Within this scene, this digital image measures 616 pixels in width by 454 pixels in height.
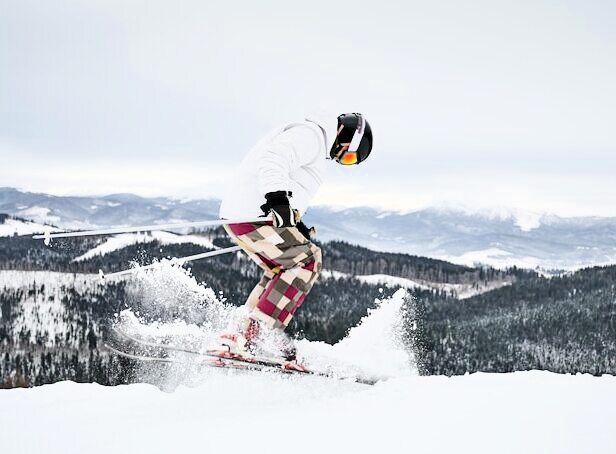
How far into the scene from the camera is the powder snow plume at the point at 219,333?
5049mm

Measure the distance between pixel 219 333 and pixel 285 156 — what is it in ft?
6.21

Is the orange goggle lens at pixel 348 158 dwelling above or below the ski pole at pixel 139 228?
above

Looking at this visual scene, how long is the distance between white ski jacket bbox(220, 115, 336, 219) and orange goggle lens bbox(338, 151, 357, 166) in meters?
0.25

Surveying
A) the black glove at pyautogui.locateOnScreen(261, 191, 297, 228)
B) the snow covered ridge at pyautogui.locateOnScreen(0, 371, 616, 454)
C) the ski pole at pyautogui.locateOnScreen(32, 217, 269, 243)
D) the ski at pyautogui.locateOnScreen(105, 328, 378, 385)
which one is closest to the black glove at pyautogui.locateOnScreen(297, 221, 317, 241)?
the ski pole at pyautogui.locateOnScreen(32, 217, 269, 243)

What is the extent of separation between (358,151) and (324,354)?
191cm

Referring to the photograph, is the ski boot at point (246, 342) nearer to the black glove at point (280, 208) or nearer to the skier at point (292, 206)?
the skier at point (292, 206)

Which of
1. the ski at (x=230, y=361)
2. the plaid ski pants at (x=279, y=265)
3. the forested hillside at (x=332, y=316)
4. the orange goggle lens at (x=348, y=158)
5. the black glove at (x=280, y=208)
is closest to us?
the black glove at (x=280, y=208)

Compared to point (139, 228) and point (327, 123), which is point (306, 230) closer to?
point (327, 123)

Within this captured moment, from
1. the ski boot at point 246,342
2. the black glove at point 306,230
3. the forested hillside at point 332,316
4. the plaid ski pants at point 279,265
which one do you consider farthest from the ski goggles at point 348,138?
the forested hillside at point 332,316

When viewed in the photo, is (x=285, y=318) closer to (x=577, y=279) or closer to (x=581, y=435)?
(x=581, y=435)

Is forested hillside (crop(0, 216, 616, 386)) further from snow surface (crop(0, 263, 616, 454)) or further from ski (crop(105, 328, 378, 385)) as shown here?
snow surface (crop(0, 263, 616, 454))

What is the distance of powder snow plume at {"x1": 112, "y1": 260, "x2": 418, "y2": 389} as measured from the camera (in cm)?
505

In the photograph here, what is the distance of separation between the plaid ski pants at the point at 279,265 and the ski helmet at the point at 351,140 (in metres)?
0.77

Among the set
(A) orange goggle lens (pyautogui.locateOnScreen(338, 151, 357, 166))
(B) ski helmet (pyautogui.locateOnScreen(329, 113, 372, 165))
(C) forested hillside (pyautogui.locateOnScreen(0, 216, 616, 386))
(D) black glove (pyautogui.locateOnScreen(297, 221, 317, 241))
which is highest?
(B) ski helmet (pyautogui.locateOnScreen(329, 113, 372, 165))
